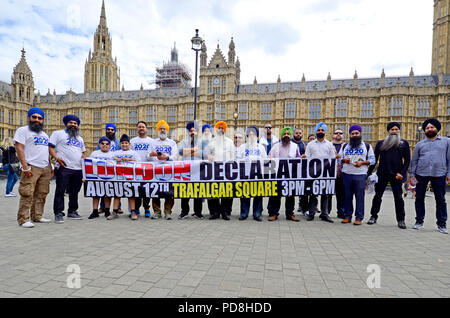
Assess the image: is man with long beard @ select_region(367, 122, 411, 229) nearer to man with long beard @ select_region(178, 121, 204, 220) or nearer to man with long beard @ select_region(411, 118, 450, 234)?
man with long beard @ select_region(411, 118, 450, 234)

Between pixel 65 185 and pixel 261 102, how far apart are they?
136 ft

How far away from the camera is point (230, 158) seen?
21.8ft

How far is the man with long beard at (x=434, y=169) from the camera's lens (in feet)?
18.1

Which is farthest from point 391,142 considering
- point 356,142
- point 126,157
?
point 126,157

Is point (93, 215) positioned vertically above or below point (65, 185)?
below

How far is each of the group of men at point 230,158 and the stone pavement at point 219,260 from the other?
64cm

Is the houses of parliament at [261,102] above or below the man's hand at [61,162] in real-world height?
above

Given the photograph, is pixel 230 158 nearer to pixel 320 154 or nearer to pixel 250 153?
pixel 250 153

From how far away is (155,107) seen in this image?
4969 cm

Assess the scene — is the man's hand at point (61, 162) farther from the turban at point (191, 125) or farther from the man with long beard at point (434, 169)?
the man with long beard at point (434, 169)

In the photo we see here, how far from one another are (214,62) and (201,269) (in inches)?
1837

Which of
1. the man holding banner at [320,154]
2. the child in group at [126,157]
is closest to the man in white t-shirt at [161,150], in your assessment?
the child in group at [126,157]

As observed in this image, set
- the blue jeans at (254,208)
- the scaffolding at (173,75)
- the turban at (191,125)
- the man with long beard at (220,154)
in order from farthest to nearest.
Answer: the scaffolding at (173,75), the turban at (191,125), the man with long beard at (220,154), the blue jeans at (254,208)

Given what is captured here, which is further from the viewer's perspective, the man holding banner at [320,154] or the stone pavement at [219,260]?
the man holding banner at [320,154]
